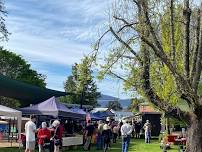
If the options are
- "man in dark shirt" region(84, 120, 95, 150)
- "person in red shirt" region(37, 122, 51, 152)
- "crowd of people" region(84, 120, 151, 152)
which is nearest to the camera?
"person in red shirt" region(37, 122, 51, 152)

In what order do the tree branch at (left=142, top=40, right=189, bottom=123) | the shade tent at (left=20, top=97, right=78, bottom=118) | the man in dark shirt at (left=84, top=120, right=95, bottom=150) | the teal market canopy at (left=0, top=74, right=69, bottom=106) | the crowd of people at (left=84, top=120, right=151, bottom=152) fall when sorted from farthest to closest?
1. the teal market canopy at (left=0, top=74, right=69, bottom=106)
2. the man in dark shirt at (left=84, top=120, right=95, bottom=150)
3. the shade tent at (left=20, top=97, right=78, bottom=118)
4. the crowd of people at (left=84, top=120, right=151, bottom=152)
5. the tree branch at (left=142, top=40, right=189, bottom=123)

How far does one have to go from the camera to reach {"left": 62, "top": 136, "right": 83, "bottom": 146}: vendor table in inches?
995

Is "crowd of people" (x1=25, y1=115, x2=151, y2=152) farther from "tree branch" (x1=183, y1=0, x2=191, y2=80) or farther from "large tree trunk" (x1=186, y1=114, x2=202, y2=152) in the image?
"tree branch" (x1=183, y1=0, x2=191, y2=80)

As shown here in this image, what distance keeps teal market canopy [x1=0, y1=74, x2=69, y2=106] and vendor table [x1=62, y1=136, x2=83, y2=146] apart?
5454mm

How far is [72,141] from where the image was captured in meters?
26.4

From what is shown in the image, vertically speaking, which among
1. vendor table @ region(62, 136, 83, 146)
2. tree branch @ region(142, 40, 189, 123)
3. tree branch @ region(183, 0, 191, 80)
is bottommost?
vendor table @ region(62, 136, 83, 146)

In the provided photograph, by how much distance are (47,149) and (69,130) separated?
10.0 metres

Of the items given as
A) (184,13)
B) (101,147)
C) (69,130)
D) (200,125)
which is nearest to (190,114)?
(200,125)

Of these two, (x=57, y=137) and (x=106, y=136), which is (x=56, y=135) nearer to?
(x=57, y=137)

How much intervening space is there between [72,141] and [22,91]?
21.1 ft

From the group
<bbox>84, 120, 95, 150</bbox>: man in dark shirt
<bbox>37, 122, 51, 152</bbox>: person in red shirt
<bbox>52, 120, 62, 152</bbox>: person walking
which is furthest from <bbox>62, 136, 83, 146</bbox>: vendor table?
<bbox>52, 120, 62, 152</bbox>: person walking

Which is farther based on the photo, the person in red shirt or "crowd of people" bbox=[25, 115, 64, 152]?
the person in red shirt

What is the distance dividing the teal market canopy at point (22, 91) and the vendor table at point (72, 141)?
17.9ft

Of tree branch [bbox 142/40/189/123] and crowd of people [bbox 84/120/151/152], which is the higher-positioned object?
tree branch [bbox 142/40/189/123]
